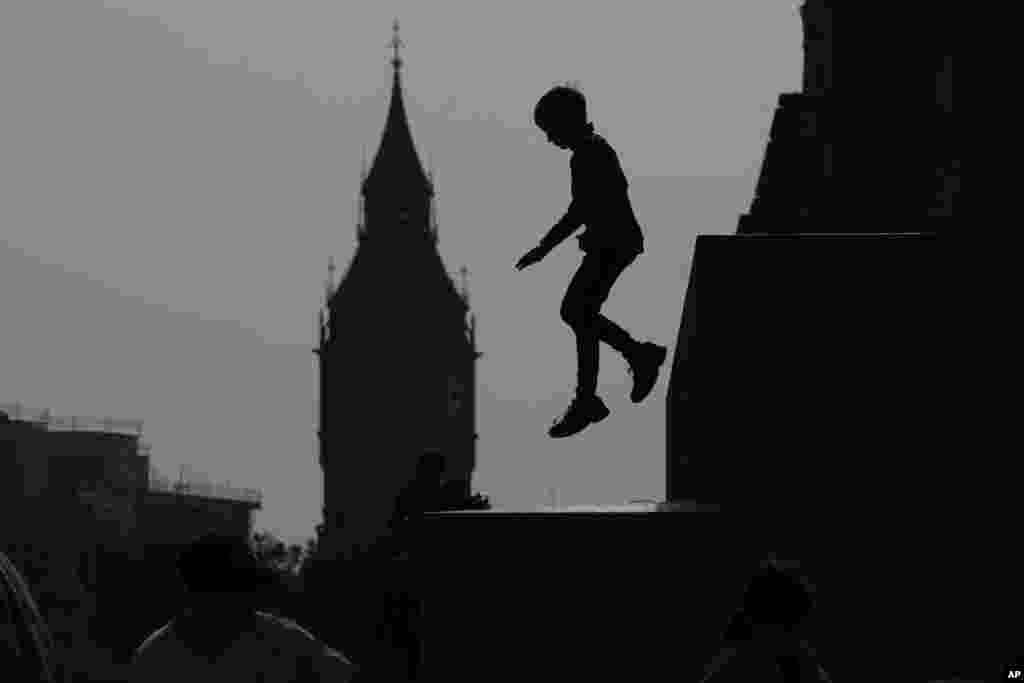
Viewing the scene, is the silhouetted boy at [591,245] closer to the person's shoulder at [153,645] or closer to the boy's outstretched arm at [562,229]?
the boy's outstretched arm at [562,229]

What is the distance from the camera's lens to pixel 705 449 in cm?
2180

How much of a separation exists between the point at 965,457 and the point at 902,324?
65 centimetres

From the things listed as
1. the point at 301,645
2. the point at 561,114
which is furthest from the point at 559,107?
the point at 301,645

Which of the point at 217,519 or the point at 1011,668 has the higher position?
the point at 217,519

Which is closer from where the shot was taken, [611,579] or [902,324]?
[611,579]

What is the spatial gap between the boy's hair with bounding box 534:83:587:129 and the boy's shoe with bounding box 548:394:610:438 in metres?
1.83

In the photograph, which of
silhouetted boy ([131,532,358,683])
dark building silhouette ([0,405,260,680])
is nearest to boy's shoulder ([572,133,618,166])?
silhouetted boy ([131,532,358,683])

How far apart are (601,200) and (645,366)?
1.28 m

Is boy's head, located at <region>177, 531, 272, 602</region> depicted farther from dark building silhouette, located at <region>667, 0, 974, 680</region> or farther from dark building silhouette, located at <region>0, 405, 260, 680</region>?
dark building silhouette, located at <region>0, 405, 260, 680</region>

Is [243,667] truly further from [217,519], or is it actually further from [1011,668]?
[217,519]

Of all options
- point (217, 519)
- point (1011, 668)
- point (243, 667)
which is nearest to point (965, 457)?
point (1011, 668)

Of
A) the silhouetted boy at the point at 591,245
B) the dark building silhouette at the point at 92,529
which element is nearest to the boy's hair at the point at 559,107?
the silhouetted boy at the point at 591,245

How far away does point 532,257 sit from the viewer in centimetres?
2242

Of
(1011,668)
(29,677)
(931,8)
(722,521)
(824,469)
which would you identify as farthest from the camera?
(931,8)
